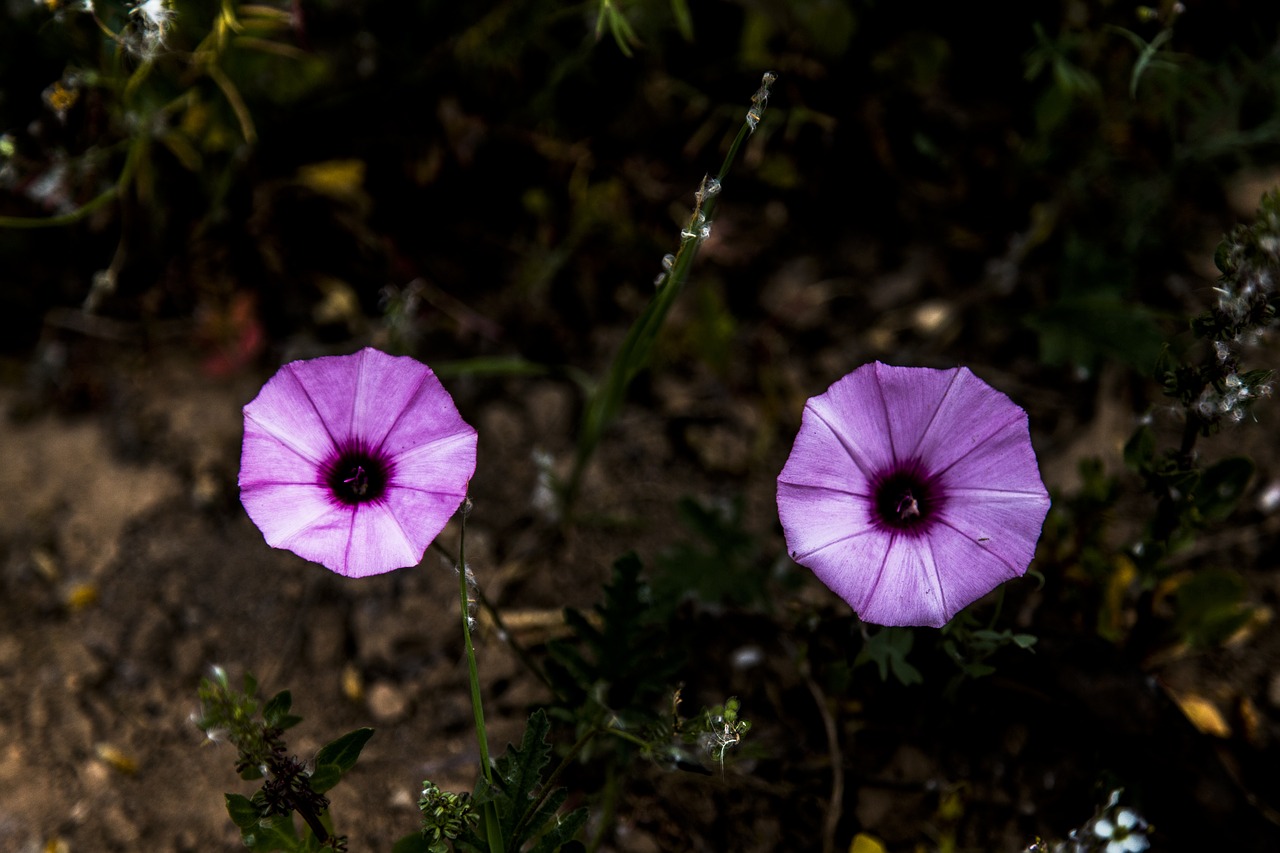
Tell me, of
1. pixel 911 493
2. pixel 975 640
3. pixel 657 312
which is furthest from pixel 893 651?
pixel 657 312

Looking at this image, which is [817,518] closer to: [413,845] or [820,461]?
[820,461]

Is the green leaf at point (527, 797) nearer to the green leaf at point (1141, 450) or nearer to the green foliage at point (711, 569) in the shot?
the green foliage at point (711, 569)

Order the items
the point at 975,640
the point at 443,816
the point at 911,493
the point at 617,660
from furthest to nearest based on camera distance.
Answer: the point at 617,660 → the point at 975,640 → the point at 911,493 → the point at 443,816

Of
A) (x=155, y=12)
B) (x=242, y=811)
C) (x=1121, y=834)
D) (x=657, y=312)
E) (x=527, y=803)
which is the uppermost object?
(x=155, y=12)

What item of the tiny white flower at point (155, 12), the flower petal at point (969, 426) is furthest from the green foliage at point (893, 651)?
the tiny white flower at point (155, 12)

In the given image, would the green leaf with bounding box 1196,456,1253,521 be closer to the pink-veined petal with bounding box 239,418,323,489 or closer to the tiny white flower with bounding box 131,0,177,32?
the pink-veined petal with bounding box 239,418,323,489
